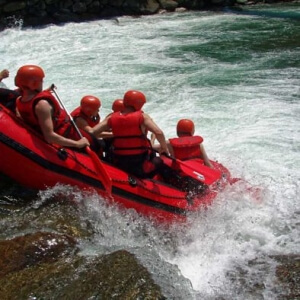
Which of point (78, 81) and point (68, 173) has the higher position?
point (68, 173)

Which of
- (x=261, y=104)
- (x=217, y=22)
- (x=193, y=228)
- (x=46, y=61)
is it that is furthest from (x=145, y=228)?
(x=217, y=22)

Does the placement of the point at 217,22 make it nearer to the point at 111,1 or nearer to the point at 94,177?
the point at 111,1

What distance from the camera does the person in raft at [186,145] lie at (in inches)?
218

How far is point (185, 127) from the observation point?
5688 mm

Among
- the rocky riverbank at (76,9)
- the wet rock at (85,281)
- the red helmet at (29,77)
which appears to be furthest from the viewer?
the rocky riverbank at (76,9)

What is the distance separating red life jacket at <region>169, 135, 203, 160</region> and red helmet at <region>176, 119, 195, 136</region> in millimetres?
149

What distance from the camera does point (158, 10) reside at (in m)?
19.2

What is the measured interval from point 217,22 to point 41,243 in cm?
1422

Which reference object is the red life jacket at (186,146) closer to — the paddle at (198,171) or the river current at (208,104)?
the paddle at (198,171)

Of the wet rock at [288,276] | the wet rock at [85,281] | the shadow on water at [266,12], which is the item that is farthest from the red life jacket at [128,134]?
the shadow on water at [266,12]

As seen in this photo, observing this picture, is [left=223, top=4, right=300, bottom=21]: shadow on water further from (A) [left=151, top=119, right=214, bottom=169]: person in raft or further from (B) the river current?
(A) [left=151, top=119, right=214, bottom=169]: person in raft

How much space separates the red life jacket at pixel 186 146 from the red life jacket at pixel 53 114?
50.0 inches

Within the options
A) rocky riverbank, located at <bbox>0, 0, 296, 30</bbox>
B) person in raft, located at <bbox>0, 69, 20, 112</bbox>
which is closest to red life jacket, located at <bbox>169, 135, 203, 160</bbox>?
person in raft, located at <bbox>0, 69, 20, 112</bbox>

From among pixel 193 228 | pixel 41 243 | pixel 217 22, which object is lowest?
pixel 217 22
